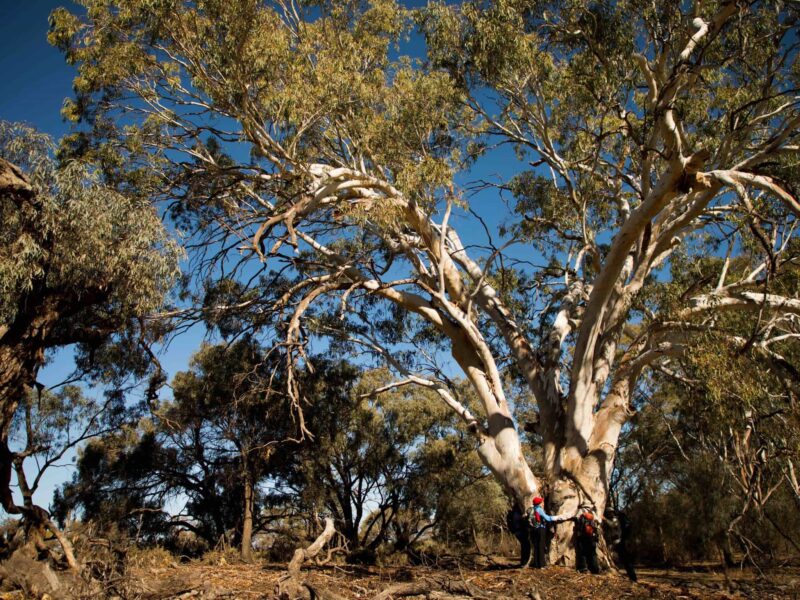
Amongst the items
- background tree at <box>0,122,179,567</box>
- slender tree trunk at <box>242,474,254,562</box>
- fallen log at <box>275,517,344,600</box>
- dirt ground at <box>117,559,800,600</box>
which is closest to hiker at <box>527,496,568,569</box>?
dirt ground at <box>117,559,800,600</box>

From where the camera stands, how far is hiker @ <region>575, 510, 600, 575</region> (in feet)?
22.7

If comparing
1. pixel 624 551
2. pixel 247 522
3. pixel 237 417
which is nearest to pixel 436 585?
pixel 624 551

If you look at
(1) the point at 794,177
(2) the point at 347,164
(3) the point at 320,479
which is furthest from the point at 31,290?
(1) the point at 794,177

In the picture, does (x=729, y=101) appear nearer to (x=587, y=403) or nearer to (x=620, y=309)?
(x=620, y=309)

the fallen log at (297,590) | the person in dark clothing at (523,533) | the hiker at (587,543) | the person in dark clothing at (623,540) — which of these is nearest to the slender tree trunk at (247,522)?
the person in dark clothing at (523,533)

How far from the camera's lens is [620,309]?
28.5 feet

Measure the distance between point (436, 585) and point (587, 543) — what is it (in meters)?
2.71

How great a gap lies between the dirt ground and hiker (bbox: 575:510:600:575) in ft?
0.67

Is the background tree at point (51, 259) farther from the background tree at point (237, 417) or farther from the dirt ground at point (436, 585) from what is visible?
the background tree at point (237, 417)

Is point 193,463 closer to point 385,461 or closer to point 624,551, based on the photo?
point 385,461

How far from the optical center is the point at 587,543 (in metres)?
7.00

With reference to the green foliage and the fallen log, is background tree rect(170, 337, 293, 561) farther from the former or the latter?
the fallen log

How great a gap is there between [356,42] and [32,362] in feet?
23.4

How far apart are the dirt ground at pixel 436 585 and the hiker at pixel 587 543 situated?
8.0 inches
